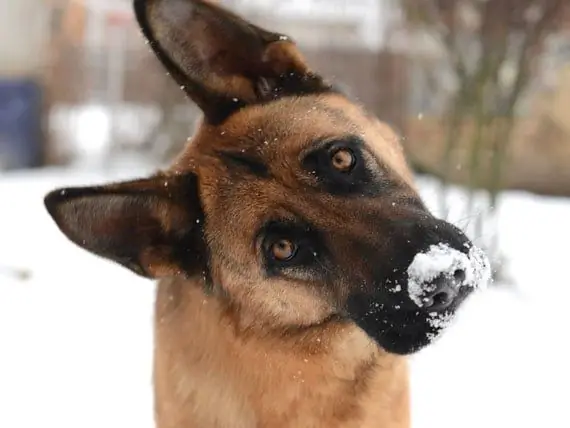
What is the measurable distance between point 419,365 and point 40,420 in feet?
6.87

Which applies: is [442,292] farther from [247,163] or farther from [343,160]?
[247,163]

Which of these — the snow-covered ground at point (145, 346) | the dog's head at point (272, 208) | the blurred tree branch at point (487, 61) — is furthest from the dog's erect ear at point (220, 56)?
the blurred tree branch at point (487, 61)

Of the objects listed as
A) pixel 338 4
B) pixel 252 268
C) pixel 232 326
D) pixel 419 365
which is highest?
pixel 338 4

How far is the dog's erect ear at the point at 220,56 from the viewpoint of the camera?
2104mm

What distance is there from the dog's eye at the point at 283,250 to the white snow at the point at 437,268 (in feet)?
1.28

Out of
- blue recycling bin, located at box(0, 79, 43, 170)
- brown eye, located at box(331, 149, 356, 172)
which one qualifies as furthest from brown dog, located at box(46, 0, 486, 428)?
blue recycling bin, located at box(0, 79, 43, 170)

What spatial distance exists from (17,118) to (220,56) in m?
10.9

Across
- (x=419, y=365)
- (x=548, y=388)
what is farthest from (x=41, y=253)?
(x=548, y=388)

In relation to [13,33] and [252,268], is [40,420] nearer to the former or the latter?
[252,268]

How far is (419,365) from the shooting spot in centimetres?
401

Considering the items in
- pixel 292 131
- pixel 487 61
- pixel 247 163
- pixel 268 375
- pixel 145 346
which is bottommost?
pixel 145 346

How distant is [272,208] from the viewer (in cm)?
201

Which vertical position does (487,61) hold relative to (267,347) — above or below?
above

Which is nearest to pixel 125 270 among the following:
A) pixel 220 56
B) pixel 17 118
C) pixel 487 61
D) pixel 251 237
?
pixel 487 61
